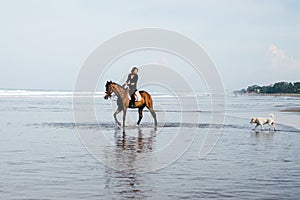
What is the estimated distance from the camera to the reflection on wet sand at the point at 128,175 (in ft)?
26.3

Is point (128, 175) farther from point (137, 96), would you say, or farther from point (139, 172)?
point (137, 96)

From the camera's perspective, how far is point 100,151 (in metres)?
13.0

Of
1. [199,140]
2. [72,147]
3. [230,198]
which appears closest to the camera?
[230,198]

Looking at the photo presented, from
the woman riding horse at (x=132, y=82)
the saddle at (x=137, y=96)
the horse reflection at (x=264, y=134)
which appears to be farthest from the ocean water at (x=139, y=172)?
the saddle at (x=137, y=96)

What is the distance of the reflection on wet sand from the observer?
26.3ft

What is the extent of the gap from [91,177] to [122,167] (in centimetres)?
131

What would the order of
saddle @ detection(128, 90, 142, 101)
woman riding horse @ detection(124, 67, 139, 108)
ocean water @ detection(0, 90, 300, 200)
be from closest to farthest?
ocean water @ detection(0, 90, 300, 200), woman riding horse @ detection(124, 67, 139, 108), saddle @ detection(128, 90, 142, 101)

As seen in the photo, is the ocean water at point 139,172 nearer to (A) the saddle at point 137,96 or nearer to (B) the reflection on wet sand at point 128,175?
(B) the reflection on wet sand at point 128,175

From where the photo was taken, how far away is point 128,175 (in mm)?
9492

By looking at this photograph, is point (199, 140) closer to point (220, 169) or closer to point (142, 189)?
point (220, 169)

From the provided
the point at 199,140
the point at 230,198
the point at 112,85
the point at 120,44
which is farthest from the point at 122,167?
the point at 112,85

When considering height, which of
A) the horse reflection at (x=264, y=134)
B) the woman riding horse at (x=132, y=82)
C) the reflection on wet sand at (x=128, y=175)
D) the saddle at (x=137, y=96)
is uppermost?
the woman riding horse at (x=132, y=82)

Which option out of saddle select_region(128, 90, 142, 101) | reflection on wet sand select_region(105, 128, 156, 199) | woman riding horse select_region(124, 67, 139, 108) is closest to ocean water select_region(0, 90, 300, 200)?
reflection on wet sand select_region(105, 128, 156, 199)

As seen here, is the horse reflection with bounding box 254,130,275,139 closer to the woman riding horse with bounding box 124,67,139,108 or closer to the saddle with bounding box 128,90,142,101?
the saddle with bounding box 128,90,142,101
